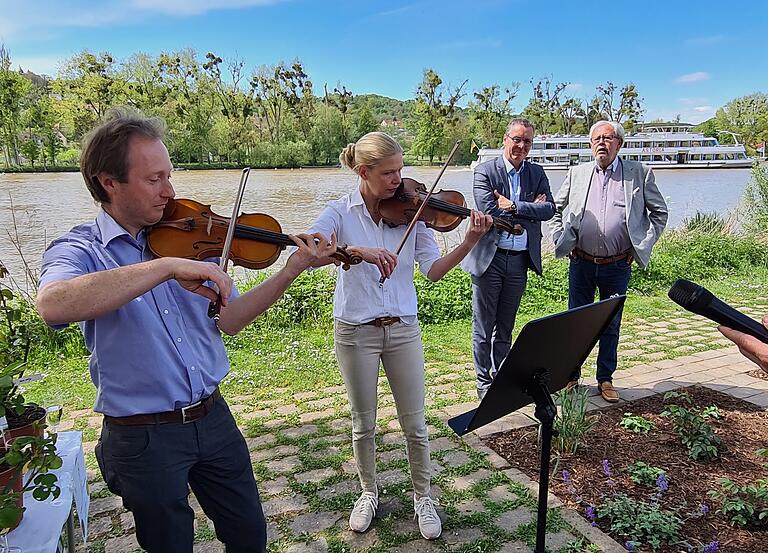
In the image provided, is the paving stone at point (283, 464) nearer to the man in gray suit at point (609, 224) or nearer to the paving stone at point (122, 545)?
the paving stone at point (122, 545)

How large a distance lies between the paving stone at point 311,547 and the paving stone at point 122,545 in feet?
2.38

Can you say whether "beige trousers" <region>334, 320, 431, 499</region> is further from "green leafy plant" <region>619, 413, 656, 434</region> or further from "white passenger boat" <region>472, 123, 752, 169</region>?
"white passenger boat" <region>472, 123, 752, 169</region>

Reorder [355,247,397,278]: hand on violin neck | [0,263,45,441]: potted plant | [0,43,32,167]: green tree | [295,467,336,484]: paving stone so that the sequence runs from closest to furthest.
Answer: [0,263,45,441]: potted plant, [355,247,397,278]: hand on violin neck, [295,467,336,484]: paving stone, [0,43,32,167]: green tree

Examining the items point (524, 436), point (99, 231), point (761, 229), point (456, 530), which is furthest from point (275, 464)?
point (761, 229)

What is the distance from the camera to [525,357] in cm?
→ 178

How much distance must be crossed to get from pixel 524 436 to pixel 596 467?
484 millimetres

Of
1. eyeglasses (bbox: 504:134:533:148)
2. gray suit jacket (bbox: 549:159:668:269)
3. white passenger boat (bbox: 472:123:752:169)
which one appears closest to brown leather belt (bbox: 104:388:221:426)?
eyeglasses (bbox: 504:134:533:148)

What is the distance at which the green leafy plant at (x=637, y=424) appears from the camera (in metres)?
3.44

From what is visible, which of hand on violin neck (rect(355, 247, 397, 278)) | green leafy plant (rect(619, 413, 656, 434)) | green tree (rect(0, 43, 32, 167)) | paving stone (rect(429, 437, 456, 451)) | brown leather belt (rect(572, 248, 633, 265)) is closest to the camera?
hand on violin neck (rect(355, 247, 397, 278))

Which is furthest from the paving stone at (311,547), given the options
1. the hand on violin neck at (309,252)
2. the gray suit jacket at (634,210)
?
the gray suit jacket at (634,210)

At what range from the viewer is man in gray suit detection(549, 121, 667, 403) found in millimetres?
3896

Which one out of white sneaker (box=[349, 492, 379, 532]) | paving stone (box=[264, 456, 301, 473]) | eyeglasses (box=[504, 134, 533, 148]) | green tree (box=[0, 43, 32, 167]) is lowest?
paving stone (box=[264, 456, 301, 473])

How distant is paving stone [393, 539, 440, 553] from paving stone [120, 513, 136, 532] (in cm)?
131

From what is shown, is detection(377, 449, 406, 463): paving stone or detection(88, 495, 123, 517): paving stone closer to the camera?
detection(88, 495, 123, 517): paving stone
